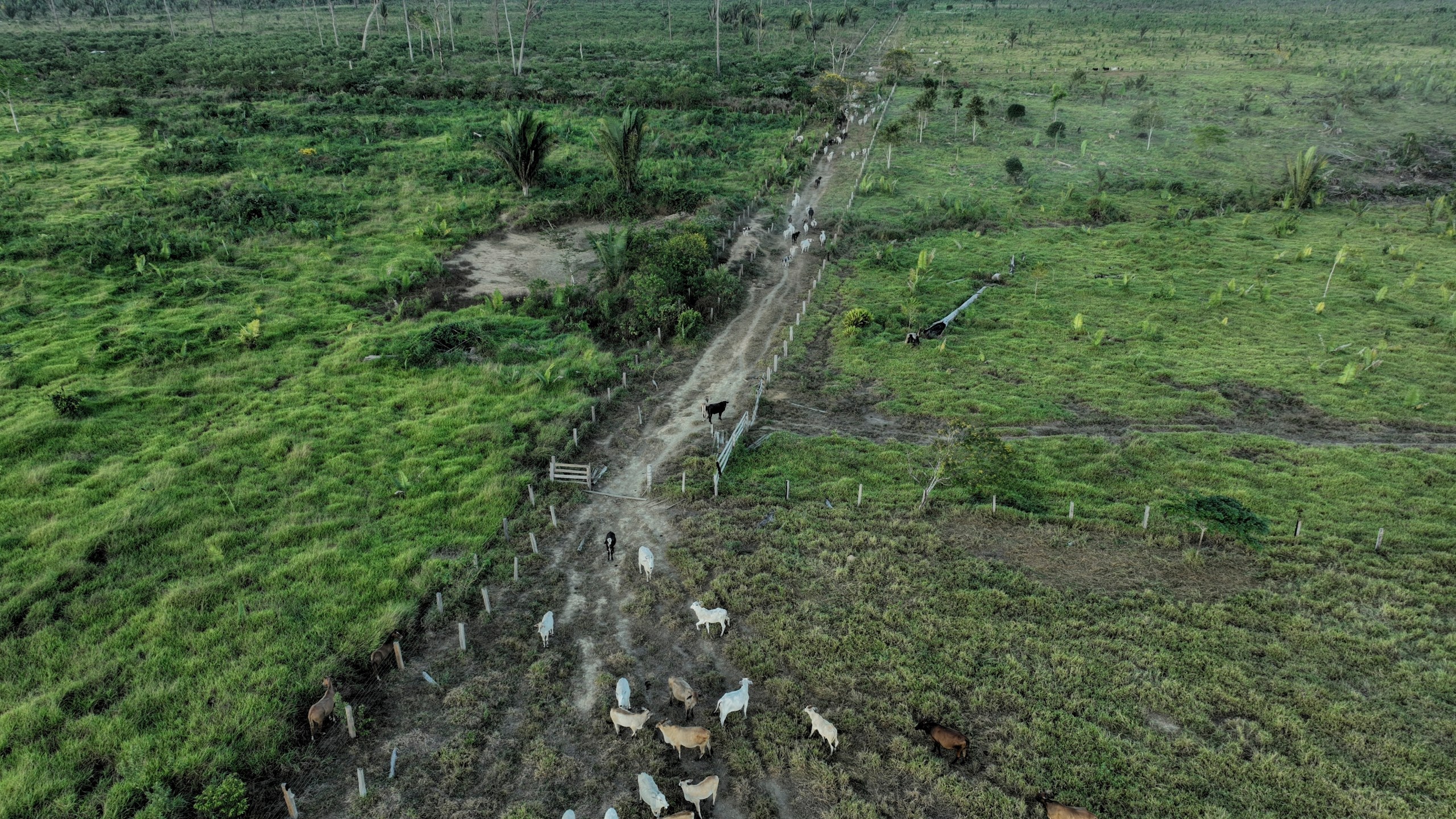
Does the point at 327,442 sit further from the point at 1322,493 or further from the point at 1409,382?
the point at 1409,382

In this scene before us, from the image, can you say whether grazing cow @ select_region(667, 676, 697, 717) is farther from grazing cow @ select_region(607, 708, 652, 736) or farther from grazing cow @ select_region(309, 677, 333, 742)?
grazing cow @ select_region(309, 677, 333, 742)

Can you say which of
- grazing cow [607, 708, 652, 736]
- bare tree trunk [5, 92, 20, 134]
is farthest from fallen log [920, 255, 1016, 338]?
bare tree trunk [5, 92, 20, 134]

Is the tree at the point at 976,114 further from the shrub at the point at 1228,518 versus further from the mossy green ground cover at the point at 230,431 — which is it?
the shrub at the point at 1228,518

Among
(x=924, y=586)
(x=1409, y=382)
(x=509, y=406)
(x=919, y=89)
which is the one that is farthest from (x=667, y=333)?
(x=919, y=89)

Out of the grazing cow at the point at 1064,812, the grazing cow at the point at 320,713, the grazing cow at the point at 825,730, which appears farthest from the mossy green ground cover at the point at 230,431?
the grazing cow at the point at 1064,812

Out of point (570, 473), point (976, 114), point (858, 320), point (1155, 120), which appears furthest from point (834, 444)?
point (1155, 120)

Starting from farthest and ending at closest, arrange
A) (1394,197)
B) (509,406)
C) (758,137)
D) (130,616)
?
(758,137)
(1394,197)
(509,406)
(130,616)
